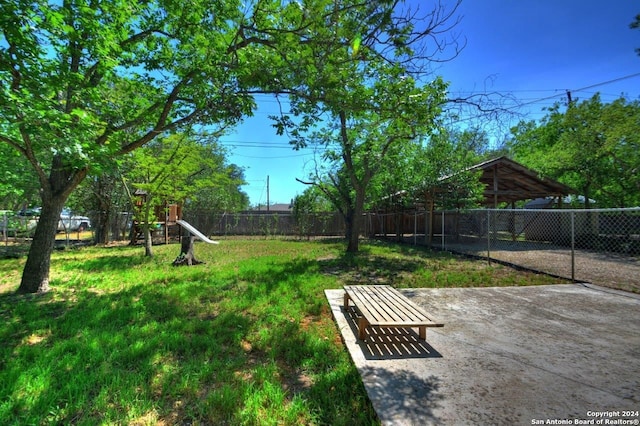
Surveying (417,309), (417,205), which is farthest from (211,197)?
(417,309)

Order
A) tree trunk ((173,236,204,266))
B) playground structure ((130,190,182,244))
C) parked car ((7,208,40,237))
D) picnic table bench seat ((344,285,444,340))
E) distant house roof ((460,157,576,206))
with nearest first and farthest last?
picnic table bench seat ((344,285,444,340)) < tree trunk ((173,236,204,266)) < parked car ((7,208,40,237)) < playground structure ((130,190,182,244)) < distant house roof ((460,157,576,206))

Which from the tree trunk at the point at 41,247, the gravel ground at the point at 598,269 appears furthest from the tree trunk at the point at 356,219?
the tree trunk at the point at 41,247

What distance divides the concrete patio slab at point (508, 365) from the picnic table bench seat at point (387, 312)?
0.27m

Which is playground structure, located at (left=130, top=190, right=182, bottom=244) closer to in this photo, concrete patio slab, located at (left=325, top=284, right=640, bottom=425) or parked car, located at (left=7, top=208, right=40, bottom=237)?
parked car, located at (left=7, top=208, right=40, bottom=237)

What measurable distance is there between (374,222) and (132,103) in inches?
627

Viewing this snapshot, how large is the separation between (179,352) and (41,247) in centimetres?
395

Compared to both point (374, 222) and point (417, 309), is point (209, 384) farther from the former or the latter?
point (374, 222)

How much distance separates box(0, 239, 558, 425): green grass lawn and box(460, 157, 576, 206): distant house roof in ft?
25.7

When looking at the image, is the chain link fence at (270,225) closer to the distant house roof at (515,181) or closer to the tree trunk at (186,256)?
the distant house roof at (515,181)

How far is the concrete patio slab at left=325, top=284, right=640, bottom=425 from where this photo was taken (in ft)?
7.23

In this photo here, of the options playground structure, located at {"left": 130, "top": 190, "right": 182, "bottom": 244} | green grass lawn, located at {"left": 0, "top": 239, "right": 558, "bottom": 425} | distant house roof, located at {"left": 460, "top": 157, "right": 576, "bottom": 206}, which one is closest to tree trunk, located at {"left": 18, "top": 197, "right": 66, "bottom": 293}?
green grass lawn, located at {"left": 0, "top": 239, "right": 558, "bottom": 425}

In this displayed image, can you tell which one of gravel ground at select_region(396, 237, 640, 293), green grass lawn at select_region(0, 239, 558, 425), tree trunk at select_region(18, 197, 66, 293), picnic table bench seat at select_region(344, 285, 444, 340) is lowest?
green grass lawn at select_region(0, 239, 558, 425)

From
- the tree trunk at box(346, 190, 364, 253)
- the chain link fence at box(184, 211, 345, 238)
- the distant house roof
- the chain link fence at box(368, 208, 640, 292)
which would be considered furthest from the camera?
the chain link fence at box(184, 211, 345, 238)

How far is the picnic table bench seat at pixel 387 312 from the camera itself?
315cm
